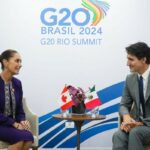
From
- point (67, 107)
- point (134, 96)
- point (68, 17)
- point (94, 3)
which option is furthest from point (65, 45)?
point (134, 96)

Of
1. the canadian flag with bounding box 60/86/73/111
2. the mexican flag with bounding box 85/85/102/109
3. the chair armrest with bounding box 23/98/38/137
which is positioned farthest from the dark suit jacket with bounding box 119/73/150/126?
the chair armrest with bounding box 23/98/38/137

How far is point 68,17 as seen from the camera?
4.87m

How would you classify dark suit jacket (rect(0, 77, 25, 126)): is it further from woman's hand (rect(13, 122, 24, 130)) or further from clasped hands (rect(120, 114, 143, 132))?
clasped hands (rect(120, 114, 143, 132))

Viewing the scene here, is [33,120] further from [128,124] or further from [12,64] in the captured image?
[128,124]

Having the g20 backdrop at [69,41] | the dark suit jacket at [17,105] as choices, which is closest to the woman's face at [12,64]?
the dark suit jacket at [17,105]

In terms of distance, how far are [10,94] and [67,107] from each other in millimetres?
730

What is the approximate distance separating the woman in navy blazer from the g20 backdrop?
0.85 m

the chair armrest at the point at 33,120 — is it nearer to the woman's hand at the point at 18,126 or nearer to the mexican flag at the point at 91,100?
the woman's hand at the point at 18,126

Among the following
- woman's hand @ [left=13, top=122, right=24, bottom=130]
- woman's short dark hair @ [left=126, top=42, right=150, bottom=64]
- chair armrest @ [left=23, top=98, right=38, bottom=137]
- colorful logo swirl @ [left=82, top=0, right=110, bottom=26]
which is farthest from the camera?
colorful logo swirl @ [left=82, top=0, right=110, bottom=26]

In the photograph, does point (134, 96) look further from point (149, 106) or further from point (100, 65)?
point (100, 65)

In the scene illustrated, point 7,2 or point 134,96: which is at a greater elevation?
point 7,2

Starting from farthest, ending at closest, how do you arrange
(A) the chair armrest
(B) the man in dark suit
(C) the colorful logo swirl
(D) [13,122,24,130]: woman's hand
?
(C) the colorful logo swirl
(A) the chair armrest
(D) [13,122,24,130]: woman's hand
(B) the man in dark suit

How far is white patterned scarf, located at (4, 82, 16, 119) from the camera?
3932mm

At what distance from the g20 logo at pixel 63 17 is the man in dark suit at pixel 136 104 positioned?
62.2 inches
